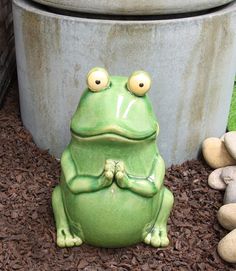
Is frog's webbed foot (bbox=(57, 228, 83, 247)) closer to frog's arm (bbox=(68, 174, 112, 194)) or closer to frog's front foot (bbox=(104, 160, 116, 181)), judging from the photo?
frog's arm (bbox=(68, 174, 112, 194))

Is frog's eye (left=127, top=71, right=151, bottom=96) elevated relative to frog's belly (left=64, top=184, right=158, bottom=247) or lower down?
elevated

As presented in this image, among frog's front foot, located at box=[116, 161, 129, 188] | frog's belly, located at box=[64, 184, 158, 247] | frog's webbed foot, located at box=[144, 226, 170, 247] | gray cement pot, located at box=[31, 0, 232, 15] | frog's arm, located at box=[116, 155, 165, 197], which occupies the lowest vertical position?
frog's webbed foot, located at box=[144, 226, 170, 247]

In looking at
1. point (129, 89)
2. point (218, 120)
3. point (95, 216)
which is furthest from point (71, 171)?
point (218, 120)

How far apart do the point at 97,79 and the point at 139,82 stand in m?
0.21

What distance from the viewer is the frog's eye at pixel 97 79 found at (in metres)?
2.36

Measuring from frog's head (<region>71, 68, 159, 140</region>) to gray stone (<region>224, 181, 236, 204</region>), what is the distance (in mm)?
886

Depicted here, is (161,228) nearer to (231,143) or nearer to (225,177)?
(225,177)

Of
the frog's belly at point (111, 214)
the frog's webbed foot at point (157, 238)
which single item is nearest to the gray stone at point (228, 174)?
the frog's webbed foot at point (157, 238)

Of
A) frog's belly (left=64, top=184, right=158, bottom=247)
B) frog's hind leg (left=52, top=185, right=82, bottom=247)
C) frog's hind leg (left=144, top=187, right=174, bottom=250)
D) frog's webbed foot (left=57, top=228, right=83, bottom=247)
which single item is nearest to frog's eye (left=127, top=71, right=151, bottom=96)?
frog's belly (left=64, top=184, right=158, bottom=247)

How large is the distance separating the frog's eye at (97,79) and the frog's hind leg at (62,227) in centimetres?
68

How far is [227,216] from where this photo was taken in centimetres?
281

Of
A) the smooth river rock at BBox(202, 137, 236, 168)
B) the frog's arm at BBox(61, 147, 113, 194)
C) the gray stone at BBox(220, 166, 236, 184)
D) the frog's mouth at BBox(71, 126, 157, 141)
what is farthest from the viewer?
the smooth river rock at BBox(202, 137, 236, 168)

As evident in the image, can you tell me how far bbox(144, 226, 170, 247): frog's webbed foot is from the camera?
267 centimetres

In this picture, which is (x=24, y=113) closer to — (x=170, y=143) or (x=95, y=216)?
(x=170, y=143)
